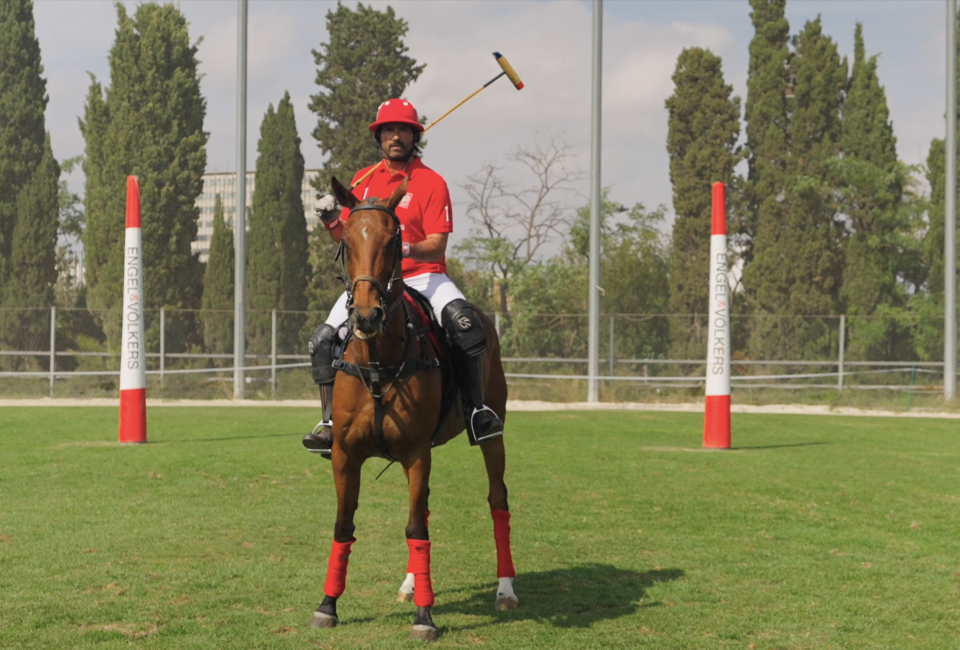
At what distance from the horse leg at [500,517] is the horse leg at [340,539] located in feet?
3.39

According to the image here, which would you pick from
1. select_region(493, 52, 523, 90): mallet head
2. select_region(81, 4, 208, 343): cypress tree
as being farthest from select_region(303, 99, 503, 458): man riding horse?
select_region(81, 4, 208, 343): cypress tree

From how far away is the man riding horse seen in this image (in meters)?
6.22

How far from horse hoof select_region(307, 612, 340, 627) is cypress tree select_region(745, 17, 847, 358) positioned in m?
27.7

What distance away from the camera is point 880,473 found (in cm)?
1351

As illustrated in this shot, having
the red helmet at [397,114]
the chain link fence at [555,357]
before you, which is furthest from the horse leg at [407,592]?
the chain link fence at [555,357]

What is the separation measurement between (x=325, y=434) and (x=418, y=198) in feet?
5.04

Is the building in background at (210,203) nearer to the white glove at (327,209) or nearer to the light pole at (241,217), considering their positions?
the light pole at (241,217)

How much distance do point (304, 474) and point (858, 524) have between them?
6308mm

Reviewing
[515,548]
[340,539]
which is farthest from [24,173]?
[340,539]

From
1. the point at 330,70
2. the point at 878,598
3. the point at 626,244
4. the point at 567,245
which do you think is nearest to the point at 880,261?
the point at 626,244

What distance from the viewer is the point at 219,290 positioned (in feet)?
111

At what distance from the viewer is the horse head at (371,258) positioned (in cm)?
515

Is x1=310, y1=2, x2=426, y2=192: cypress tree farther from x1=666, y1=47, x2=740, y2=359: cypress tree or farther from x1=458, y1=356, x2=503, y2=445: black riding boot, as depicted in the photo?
x1=458, y1=356, x2=503, y2=445: black riding boot

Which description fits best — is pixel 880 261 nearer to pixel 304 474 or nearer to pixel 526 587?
pixel 304 474
